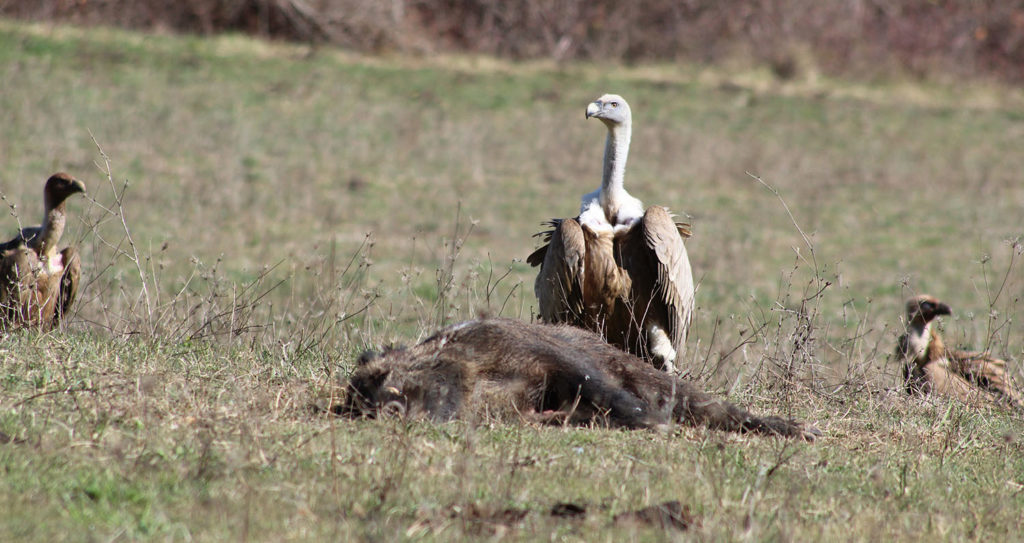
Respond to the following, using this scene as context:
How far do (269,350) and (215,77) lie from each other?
15646 mm

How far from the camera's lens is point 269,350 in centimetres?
654

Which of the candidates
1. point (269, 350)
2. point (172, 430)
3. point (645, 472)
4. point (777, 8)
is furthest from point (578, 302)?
point (777, 8)

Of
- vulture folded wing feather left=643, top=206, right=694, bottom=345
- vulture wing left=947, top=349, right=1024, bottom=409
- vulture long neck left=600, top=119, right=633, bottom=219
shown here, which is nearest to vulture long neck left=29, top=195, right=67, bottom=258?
vulture long neck left=600, top=119, right=633, bottom=219

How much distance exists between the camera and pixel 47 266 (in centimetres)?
730

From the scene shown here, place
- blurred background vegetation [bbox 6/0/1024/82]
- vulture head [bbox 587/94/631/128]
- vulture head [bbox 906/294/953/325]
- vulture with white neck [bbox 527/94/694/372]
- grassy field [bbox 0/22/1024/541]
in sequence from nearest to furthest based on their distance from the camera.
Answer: grassy field [bbox 0/22/1024/541] < vulture with white neck [bbox 527/94/694/372] < vulture head [bbox 587/94/631/128] < vulture head [bbox 906/294/953/325] < blurred background vegetation [bbox 6/0/1024/82]

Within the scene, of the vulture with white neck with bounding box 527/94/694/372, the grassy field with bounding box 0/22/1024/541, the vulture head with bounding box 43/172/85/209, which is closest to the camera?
the grassy field with bounding box 0/22/1024/541

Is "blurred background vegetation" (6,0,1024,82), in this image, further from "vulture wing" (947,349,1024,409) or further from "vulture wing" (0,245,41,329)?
"vulture wing" (947,349,1024,409)

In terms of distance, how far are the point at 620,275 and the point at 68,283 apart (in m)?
3.69

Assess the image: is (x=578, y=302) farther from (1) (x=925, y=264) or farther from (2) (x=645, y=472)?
(1) (x=925, y=264)

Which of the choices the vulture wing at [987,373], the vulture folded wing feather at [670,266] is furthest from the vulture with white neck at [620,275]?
the vulture wing at [987,373]

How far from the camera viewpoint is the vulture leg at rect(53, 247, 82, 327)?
7.30 metres

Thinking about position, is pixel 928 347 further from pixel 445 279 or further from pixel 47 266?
pixel 47 266

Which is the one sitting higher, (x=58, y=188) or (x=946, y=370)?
(x=58, y=188)

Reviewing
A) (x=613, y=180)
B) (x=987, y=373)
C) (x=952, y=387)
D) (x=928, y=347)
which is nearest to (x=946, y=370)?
(x=952, y=387)
